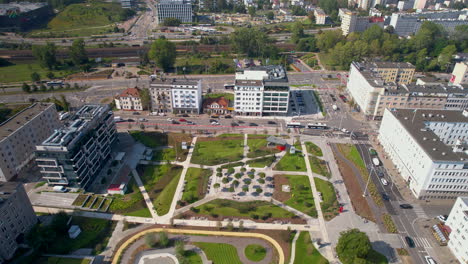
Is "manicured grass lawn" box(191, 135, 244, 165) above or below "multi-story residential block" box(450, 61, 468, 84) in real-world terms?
below

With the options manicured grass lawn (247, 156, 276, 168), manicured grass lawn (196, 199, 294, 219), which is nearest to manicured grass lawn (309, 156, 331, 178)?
manicured grass lawn (247, 156, 276, 168)

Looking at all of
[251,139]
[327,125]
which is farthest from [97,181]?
[327,125]

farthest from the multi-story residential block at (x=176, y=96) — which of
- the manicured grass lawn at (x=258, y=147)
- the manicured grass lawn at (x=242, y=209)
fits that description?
the manicured grass lawn at (x=242, y=209)

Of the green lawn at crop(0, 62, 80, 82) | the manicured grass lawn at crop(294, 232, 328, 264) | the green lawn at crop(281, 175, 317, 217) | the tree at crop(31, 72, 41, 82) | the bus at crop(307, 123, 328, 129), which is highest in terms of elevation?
the tree at crop(31, 72, 41, 82)

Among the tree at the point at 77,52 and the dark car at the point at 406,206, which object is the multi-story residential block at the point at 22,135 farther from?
the dark car at the point at 406,206

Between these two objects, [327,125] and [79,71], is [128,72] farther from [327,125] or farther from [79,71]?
[327,125]

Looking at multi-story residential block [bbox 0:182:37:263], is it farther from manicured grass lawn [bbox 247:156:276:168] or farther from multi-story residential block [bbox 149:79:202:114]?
multi-story residential block [bbox 149:79:202:114]

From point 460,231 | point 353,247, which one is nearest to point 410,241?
point 460,231
